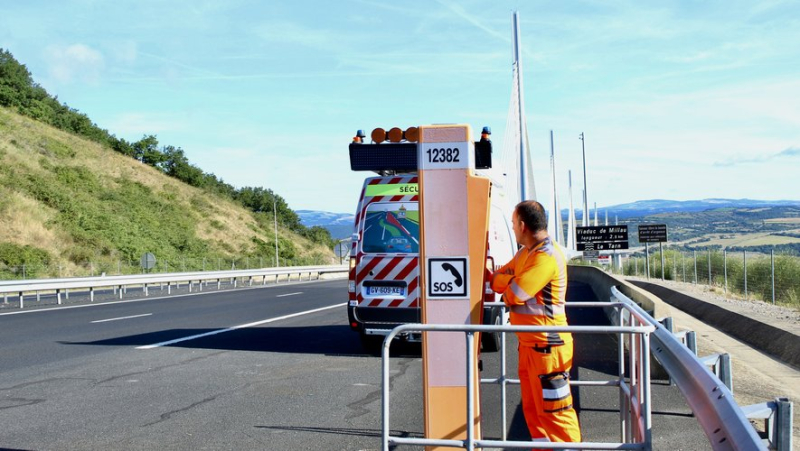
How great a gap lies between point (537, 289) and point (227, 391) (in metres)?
4.70

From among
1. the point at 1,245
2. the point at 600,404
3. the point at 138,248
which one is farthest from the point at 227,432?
the point at 138,248

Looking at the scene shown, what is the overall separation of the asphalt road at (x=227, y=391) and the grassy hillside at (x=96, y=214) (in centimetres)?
2731

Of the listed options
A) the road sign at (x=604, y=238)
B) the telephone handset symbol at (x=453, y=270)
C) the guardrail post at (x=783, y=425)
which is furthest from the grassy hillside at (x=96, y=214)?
the guardrail post at (x=783, y=425)

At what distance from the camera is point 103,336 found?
14.2m

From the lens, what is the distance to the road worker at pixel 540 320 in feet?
17.3

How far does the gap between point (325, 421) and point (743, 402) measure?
13.2ft

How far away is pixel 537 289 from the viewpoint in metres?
5.39

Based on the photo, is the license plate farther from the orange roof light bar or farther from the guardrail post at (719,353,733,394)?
the orange roof light bar

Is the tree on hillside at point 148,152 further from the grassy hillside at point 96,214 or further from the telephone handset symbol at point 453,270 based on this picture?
the telephone handset symbol at point 453,270

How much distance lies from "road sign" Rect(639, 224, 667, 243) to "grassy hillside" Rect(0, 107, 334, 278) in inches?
1123

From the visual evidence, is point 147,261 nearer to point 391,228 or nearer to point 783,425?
point 391,228

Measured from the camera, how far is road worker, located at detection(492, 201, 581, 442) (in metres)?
5.27

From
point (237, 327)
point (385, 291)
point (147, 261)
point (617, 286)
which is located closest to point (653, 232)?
point (147, 261)

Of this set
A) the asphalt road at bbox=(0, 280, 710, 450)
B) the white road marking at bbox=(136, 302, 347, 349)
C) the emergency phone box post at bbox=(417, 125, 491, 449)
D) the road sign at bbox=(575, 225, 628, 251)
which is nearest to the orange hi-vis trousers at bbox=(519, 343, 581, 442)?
the emergency phone box post at bbox=(417, 125, 491, 449)
